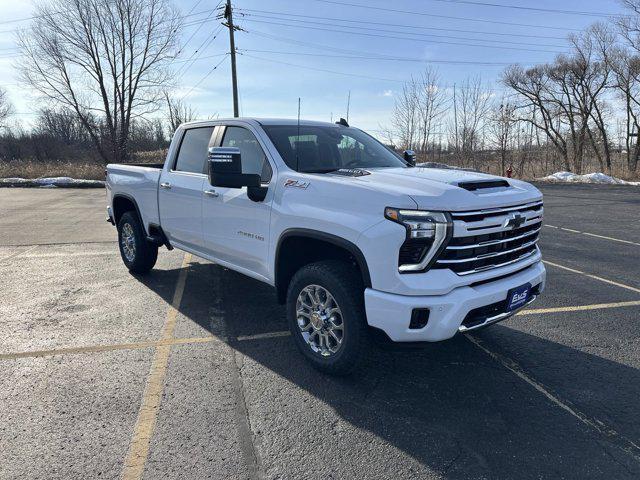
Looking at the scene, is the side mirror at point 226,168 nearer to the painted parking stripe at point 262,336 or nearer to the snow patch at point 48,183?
the painted parking stripe at point 262,336

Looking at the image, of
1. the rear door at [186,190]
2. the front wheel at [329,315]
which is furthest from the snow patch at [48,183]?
the front wheel at [329,315]

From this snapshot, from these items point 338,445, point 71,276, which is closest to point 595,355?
point 338,445

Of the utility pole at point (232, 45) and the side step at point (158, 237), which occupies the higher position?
the utility pole at point (232, 45)

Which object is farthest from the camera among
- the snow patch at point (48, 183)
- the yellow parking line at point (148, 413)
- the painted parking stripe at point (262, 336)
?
the snow patch at point (48, 183)

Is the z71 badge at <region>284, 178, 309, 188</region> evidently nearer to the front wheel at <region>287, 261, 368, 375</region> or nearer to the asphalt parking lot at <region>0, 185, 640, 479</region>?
the front wheel at <region>287, 261, 368, 375</region>

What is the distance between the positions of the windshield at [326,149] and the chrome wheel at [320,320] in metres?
1.06

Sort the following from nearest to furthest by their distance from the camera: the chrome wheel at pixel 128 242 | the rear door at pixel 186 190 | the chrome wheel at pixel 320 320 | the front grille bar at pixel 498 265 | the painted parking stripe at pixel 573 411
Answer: the painted parking stripe at pixel 573 411
the front grille bar at pixel 498 265
the chrome wheel at pixel 320 320
the rear door at pixel 186 190
the chrome wheel at pixel 128 242

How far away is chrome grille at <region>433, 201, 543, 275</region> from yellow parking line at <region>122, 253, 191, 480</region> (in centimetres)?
207

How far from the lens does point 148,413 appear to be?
3.04 m

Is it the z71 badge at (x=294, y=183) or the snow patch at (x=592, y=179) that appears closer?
the z71 badge at (x=294, y=183)

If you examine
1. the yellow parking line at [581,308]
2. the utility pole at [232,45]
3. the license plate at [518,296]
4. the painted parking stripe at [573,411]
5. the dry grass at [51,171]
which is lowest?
the painted parking stripe at [573,411]

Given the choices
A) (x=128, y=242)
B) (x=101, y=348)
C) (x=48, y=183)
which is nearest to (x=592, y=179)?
(x=128, y=242)

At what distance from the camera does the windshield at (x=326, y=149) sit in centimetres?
400

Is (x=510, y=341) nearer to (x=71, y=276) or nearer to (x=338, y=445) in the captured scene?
(x=338, y=445)
